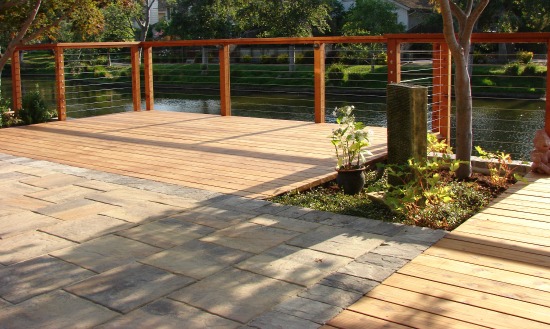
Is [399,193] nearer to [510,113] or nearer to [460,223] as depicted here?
[460,223]

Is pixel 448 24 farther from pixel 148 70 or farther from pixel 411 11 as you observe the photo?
pixel 411 11

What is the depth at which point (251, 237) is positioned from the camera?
3.58 meters

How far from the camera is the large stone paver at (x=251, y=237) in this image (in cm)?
344

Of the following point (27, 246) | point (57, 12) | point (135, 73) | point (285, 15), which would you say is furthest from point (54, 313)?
point (285, 15)

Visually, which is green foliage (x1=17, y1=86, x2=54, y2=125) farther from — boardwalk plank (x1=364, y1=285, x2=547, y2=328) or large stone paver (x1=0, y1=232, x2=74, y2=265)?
boardwalk plank (x1=364, y1=285, x2=547, y2=328)

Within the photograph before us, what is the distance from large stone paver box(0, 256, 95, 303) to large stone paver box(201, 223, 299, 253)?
0.74m

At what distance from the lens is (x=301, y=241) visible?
11.4 feet

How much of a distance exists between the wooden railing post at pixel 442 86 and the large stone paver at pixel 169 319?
411 centimetres

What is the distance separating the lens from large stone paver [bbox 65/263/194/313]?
2756 mm

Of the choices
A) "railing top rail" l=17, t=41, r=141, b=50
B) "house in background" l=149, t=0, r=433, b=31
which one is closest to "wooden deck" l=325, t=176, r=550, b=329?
"railing top rail" l=17, t=41, r=141, b=50

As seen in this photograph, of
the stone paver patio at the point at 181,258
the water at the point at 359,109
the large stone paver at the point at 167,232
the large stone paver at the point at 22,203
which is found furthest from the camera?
the water at the point at 359,109

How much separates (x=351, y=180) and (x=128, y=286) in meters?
2.06

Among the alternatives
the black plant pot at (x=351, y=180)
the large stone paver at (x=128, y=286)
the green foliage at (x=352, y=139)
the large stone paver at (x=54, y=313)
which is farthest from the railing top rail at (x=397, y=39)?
the large stone paver at (x=54, y=313)

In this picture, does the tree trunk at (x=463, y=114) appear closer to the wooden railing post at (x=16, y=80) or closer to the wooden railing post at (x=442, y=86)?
the wooden railing post at (x=442, y=86)
